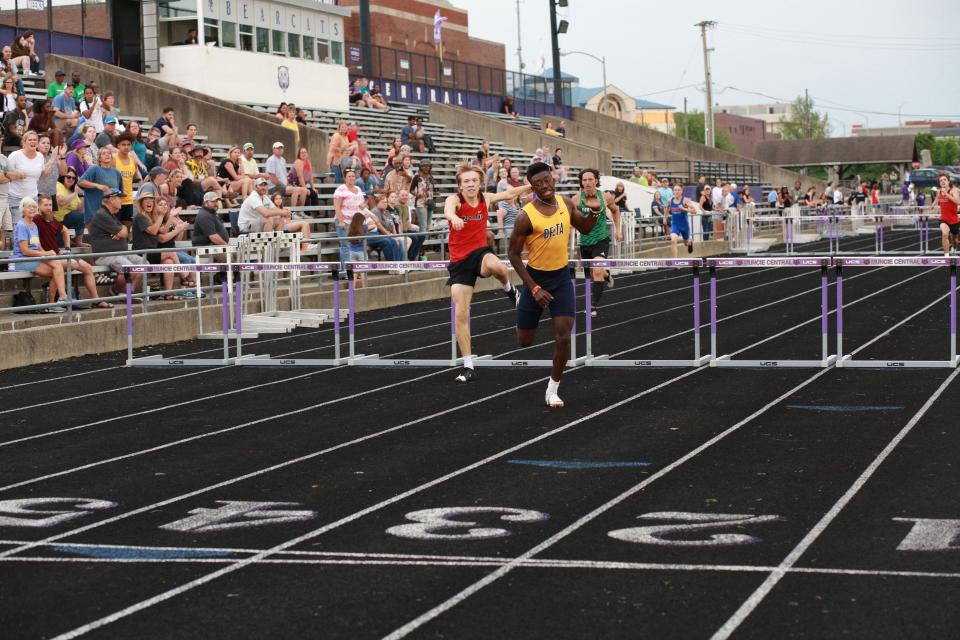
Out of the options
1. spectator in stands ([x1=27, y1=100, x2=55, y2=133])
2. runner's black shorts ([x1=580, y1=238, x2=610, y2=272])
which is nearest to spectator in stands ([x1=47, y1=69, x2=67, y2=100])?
spectator in stands ([x1=27, y1=100, x2=55, y2=133])

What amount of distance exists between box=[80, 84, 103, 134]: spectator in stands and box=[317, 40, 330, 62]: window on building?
1873 cm

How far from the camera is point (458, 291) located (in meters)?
14.3

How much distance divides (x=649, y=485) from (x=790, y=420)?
2797 mm

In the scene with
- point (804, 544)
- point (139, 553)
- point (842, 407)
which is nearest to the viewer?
point (804, 544)

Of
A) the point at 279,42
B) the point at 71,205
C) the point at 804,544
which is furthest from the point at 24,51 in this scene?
the point at 804,544

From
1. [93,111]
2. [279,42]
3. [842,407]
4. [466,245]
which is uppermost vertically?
[279,42]

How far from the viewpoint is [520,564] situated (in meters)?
7.16

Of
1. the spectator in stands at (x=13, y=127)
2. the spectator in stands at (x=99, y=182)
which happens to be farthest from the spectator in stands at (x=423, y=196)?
the spectator in stands at (x=99, y=182)

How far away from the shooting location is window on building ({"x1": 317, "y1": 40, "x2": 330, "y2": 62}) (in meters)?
42.5

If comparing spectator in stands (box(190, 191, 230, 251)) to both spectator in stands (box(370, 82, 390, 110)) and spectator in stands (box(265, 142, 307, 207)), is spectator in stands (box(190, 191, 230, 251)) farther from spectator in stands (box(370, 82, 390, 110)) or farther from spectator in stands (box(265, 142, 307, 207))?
spectator in stands (box(370, 82, 390, 110))

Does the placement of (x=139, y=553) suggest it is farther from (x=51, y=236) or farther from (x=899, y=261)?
(x=51, y=236)

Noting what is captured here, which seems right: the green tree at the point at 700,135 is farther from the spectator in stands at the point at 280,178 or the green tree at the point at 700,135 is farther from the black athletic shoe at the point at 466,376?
the black athletic shoe at the point at 466,376

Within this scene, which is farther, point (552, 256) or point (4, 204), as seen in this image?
point (4, 204)

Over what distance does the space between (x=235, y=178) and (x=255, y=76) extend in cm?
1439
